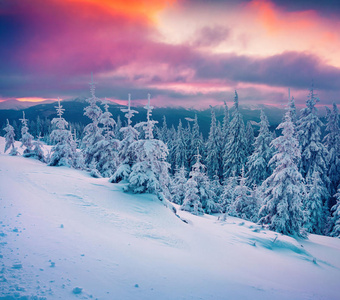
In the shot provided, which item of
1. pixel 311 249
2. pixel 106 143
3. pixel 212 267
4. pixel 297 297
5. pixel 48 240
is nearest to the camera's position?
pixel 48 240

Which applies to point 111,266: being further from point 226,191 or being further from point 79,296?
point 226,191

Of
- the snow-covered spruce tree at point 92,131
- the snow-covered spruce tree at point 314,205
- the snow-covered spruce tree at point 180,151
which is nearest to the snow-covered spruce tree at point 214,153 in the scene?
the snow-covered spruce tree at point 180,151

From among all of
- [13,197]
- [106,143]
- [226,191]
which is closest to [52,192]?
[13,197]

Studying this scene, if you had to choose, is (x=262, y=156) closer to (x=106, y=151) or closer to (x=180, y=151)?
(x=180, y=151)

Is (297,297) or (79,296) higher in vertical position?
(79,296)

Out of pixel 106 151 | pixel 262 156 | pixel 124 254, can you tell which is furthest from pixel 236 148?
pixel 124 254

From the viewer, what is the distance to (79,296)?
149 inches

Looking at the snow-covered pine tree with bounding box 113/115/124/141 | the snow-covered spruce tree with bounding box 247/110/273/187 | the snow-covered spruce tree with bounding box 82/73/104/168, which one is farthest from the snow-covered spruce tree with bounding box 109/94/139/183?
the snow-covered pine tree with bounding box 113/115/124/141

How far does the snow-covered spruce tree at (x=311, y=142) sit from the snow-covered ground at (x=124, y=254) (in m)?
17.8

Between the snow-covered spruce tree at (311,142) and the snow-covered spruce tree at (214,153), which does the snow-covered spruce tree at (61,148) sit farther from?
the snow-covered spruce tree at (214,153)

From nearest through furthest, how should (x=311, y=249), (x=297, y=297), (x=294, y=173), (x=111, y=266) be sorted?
(x=111, y=266) → (x=297, y=297) → (x=311, y=249) → (x=294, y=173)

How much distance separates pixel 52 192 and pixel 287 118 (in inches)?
703

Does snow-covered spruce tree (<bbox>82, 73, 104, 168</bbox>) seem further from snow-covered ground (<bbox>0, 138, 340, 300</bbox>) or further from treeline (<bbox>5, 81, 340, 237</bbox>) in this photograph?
snow-covered ground (<bbox>0, 138, 340, 300</bbox>)

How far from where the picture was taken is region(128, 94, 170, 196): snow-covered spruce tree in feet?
39.3
